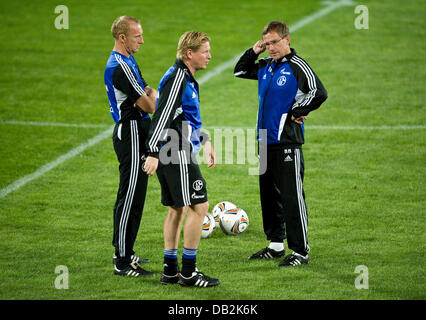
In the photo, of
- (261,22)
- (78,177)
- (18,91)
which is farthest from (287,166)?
(261,22)

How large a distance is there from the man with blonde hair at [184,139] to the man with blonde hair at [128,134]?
0.45 meters

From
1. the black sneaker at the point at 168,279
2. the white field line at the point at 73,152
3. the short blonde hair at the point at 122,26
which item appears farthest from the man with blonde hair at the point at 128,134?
the white field line at the point at 73,152

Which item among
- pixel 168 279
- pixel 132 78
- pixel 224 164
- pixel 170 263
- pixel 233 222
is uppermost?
pixel 132 78

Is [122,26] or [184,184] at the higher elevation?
[122,26]

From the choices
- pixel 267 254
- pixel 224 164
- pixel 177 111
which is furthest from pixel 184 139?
pixel 224 164

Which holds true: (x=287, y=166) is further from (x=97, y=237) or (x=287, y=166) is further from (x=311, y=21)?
(x=311, y=21)

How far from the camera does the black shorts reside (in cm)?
585

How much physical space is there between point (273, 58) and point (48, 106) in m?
7.24

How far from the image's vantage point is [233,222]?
755cm

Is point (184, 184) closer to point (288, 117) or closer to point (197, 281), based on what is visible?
point (197, 281)

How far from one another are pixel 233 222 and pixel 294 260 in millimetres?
1127

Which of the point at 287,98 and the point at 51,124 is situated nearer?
the point at 287,98

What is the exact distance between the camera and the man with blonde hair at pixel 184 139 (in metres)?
5.74

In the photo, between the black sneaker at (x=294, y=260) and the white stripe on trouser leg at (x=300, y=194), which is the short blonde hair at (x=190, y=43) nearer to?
the white stripe on trouser leg at (x=300, y=194)
